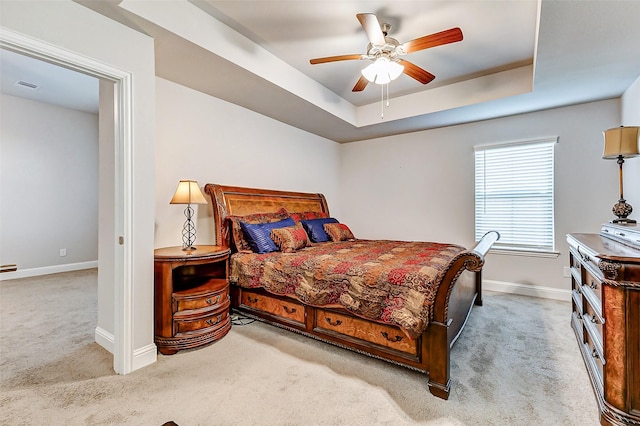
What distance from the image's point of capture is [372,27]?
2152mm

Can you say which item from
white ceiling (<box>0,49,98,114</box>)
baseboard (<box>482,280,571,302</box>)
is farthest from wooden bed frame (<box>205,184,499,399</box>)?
white ceiling (<box>0,49,98,114</box>)

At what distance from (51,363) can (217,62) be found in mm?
2864

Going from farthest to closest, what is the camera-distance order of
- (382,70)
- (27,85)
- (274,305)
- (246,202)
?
(27,85) → (246,202) → (274,305) → (382,70)

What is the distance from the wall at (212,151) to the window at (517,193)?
2.83 m

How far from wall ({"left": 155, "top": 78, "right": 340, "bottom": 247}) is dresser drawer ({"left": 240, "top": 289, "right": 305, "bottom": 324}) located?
3.10 feet

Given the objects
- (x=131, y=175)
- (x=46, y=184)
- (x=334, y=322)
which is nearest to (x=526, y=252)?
(x=334, y=322)

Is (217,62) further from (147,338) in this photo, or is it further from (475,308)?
(475,308)

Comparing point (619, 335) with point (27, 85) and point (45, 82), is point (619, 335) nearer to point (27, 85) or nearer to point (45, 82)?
point (45, 82)

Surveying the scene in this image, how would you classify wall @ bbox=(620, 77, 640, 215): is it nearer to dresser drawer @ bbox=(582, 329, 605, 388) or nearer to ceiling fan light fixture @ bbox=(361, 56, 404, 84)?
dresser drawer @ bbox=(582, 329, 605, 388)

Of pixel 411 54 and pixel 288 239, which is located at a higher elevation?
pixel 411 54

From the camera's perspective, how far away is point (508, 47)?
116 inches

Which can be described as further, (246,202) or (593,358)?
(246,202)

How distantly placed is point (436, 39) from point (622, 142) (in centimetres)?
178

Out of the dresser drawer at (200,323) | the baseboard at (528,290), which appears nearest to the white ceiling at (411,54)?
the dresser drawer at (200,323)
